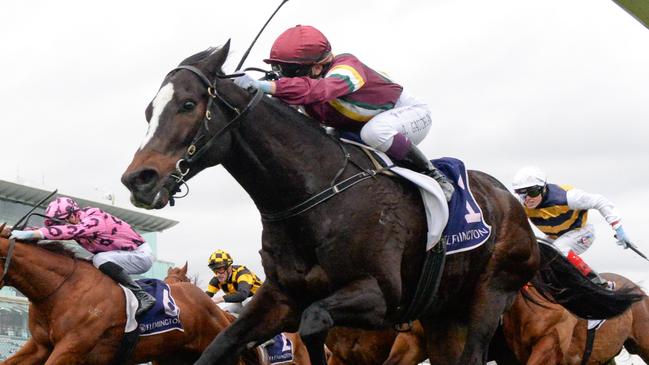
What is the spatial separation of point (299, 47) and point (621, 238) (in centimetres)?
464

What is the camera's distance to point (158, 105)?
4.96 m

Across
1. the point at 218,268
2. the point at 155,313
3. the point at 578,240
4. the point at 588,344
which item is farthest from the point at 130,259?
the point at 588,344

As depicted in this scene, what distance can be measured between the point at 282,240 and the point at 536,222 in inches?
198

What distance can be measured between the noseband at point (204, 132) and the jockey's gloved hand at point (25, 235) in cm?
484

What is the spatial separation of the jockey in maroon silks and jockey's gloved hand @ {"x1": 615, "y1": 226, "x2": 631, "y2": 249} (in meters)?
3.72

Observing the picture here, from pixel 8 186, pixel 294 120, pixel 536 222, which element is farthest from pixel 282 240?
pixel 8 186

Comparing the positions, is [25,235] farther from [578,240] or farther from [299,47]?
[578,240]

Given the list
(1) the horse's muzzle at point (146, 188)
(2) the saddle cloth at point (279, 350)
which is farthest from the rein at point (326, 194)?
(2) the saddle cloth at point (279, 350)

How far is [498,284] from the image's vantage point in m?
6.27

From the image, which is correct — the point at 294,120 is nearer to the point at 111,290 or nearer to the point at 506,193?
the point at 506,193

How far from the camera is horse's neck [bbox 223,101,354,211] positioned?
17.2 feet

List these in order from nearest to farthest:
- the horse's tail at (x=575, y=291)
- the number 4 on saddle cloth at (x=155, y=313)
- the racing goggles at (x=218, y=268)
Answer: the horse's tail at (x=575, y=291), the number 4 on saddle cloth at (x=155, y=313), the racing goggles at (x=218, y=268)

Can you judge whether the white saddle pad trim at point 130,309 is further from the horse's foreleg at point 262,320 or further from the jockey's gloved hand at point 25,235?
the horse's foreleg at point 262,320

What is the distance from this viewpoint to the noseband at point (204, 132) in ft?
16.0
